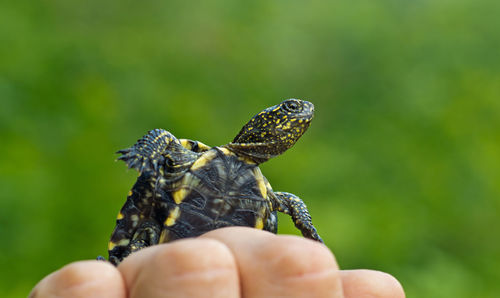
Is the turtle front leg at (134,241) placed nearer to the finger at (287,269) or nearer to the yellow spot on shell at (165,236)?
the yellow spot on shell at (165,236)

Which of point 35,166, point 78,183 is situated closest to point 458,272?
point 78,183

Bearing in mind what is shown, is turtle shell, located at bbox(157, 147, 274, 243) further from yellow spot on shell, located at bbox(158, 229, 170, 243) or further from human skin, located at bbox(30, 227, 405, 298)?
human skin, located at bbox(30, 227, 405, 298)

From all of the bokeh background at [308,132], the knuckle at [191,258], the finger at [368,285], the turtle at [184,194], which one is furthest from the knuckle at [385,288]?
the bokeh background at [308,132]

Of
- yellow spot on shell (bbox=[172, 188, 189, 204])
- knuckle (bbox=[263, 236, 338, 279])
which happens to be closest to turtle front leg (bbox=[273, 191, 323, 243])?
yellow spot on shell (bbox=[172, 188, 189, 204])

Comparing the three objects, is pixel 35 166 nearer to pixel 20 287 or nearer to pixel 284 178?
pixel 20 287

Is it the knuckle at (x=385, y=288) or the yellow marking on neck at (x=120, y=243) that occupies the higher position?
the yellow marking on neck at (x=120, y=243)

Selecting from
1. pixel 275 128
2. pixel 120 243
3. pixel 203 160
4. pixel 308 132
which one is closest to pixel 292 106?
pixel 275 128
